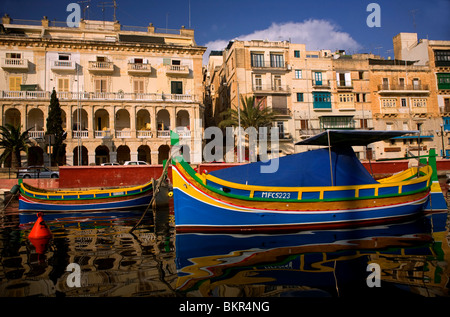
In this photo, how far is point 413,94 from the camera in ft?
139

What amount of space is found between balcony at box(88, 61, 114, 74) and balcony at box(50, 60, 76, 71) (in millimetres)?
1841

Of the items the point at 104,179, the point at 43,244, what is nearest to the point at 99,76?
the point at 104,179

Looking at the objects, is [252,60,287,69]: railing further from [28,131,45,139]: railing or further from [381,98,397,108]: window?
[28,131,45,139]: railing

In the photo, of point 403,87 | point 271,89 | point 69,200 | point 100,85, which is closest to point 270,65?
point 271,89

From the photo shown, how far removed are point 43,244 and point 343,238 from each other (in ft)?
30.2

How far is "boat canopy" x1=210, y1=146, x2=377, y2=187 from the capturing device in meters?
10.4

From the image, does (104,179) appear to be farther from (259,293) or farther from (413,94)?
(413,94)

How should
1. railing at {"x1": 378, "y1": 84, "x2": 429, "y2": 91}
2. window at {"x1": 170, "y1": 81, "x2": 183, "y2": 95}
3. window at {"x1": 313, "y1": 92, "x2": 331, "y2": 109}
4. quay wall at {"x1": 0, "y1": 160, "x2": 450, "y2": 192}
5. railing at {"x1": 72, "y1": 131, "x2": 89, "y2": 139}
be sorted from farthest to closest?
railing at {"x1": 378, "y1": 84, "x2": 429, "y2": 91} < window at {"x1": 313, "y1": 92, "x2": 331, "y2": 109} < window at {"x1": 170, "y1": 81, "x2": 183, "y2": 95} < railing at {"x1": 72, "y1": 131, "x2": 89, "y2": 139} < quay wall at {"x1": 0, "y1": 160, "x2": 450, "y2": 192}

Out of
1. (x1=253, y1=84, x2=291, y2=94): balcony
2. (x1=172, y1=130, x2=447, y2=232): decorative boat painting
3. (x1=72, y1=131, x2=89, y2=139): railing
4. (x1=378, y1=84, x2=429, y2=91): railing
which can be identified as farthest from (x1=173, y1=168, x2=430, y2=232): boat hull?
(x1=378, y1=84, x2=429, y2=91): railing

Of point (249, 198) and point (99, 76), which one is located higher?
point (99, 76)

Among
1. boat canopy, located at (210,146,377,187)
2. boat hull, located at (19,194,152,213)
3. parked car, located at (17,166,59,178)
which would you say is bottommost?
boat hull, located at (19,194,152,213)

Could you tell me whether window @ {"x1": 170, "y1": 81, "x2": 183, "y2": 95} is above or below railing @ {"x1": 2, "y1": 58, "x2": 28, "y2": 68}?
below

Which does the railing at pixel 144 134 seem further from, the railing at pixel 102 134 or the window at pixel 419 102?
the window at pixel 419 102

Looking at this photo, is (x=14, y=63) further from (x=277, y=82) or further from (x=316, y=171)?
(x=316, y=171)
